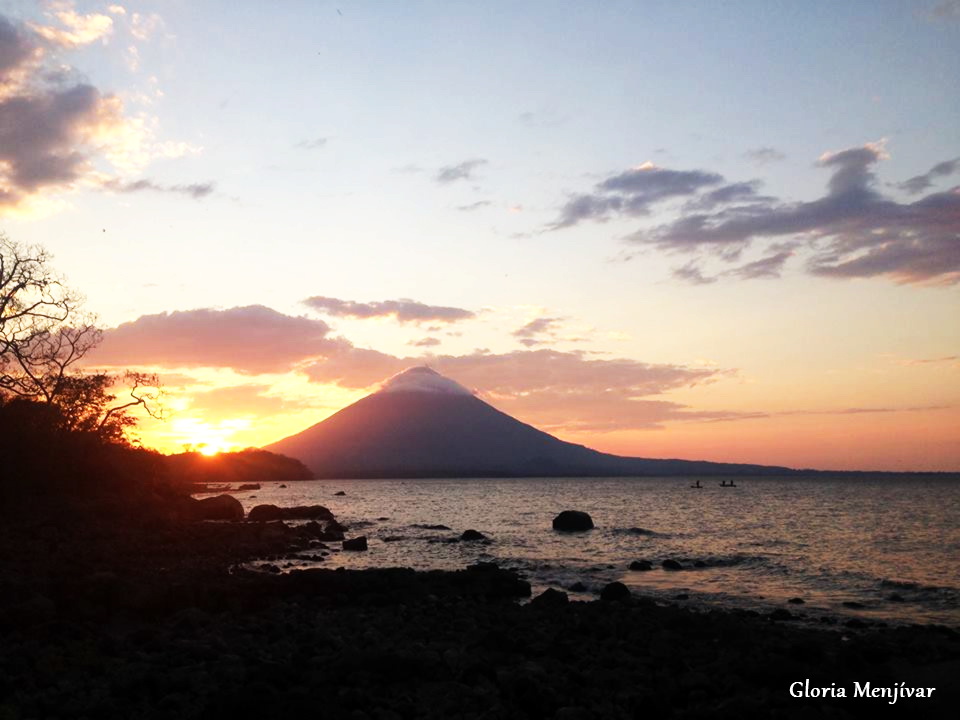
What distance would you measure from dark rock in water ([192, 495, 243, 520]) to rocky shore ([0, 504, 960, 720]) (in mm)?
24039

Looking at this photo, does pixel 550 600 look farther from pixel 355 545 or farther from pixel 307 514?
pixel 307 514

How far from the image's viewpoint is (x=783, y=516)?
66.7 metres

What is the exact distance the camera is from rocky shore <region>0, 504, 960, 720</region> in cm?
1138

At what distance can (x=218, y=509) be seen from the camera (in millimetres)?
50094

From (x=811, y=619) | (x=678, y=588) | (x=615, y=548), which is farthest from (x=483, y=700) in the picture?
(x=615, y=548)

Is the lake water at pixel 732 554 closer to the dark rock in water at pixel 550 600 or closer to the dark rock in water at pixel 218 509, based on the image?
→ the dark rock in water at pixel 550 600

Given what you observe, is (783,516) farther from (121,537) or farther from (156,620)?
(156,620)

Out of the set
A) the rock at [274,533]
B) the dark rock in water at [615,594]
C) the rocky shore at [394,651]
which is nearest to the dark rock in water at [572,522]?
the rock at [274,533]

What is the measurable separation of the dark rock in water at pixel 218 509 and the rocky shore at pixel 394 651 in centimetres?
2404

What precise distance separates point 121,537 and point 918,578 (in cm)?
3231

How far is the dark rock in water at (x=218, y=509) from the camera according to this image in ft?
159

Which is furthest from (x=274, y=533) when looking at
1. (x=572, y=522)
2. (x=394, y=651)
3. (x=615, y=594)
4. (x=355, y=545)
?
(x=394, y=651)

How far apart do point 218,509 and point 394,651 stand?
40289 millimetres

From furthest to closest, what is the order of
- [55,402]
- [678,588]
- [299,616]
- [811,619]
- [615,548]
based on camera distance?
[615,548] → [55,402] → [678,588] → [811,619] → [299,616]
